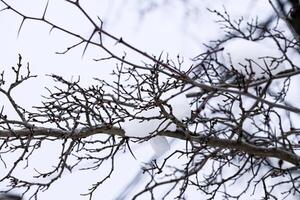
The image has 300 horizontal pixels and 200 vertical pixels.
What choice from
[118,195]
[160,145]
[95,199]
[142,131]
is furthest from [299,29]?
[95,199]

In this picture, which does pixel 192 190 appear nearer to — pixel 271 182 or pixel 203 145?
pixel 271 182

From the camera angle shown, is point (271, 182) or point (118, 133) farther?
point (271, 182)

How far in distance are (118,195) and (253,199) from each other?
1118 mm

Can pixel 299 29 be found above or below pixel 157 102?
above

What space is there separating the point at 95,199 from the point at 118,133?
5.70 ft

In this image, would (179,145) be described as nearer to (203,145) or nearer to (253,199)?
(253,199)

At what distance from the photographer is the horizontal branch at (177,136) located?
1668 mm

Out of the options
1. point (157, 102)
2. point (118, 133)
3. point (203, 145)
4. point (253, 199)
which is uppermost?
point (118, 133)

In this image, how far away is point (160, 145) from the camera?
2074 millimetres

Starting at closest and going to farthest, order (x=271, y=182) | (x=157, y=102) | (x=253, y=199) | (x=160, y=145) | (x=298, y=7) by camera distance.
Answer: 1. (x=157, y=102)
2. (x=160, y=145)
3. (x=298, y=7)
4. (x=253, y=199)
5. (x=271, y=182)

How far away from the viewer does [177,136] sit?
1785 millimetres

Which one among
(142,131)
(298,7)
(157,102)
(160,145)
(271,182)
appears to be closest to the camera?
(157,102)

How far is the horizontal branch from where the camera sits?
5.47 ft

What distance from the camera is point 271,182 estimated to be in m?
3.32
